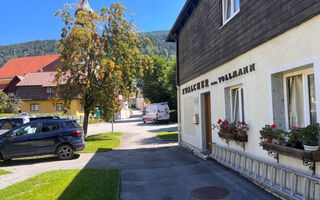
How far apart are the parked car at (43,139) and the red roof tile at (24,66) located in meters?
53.6

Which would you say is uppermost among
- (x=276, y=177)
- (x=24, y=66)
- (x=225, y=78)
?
(x=24, y=66)

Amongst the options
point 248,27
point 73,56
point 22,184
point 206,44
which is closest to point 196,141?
point 206,44

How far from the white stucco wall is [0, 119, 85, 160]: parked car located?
6.11 metres

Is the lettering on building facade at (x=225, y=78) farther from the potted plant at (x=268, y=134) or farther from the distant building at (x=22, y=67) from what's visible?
the distant building at (x=22, y=67)

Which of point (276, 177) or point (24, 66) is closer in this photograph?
point (276, 177)

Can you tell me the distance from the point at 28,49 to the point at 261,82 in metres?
165

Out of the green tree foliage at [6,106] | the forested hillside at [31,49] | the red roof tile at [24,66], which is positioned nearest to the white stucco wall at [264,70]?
the green tree foliage at [6,106]

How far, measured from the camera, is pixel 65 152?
35.5 ft

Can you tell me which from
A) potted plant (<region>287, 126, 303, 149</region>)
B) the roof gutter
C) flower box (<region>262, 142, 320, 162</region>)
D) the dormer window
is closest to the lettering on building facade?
the dormer window

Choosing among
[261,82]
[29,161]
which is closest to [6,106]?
Answer: [29,161]

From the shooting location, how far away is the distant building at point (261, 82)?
174 inches

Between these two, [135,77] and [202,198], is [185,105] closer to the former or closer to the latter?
[135,77]

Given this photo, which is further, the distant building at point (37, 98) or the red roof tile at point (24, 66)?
the red roof tile at point (24, 66)

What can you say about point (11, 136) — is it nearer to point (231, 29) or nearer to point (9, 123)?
point (9, 123)
